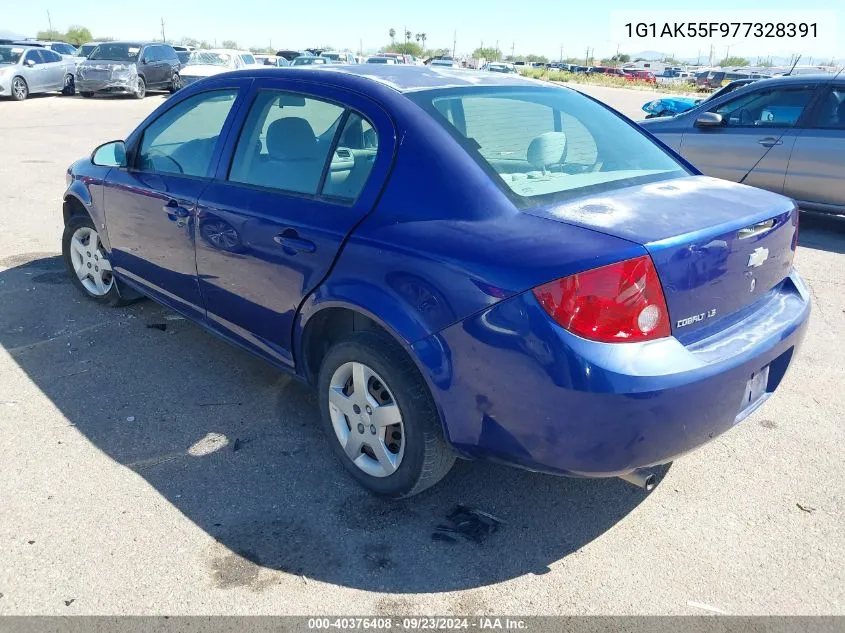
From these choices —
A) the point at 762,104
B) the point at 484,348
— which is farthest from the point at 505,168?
the point at 762,104

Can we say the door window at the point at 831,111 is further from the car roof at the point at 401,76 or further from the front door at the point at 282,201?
the front door at the point at 282,201

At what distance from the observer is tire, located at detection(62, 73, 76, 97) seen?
74.7 ft

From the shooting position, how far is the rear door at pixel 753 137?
7.56 metres

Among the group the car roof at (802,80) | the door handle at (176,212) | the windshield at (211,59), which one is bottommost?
the windshield at (211,59)

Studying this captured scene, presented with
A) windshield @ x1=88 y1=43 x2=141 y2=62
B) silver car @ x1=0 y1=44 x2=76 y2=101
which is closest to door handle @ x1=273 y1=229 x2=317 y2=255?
silver car @ x1=0 y1=44 x2=76 y2=101

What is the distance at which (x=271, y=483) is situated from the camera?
3119 millimetres

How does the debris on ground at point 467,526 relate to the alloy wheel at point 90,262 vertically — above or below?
below

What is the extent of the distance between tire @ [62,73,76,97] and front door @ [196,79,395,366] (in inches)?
898

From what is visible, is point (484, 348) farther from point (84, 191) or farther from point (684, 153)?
point (684, 153)

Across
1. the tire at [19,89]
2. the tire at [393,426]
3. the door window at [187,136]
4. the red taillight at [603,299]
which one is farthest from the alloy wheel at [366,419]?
the tire at [19,89]

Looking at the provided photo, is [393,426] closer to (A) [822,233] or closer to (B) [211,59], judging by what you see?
(A) [822,233]

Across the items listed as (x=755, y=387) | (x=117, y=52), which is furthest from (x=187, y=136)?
(x=117, y=52)

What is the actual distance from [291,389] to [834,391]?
3060 millimetres

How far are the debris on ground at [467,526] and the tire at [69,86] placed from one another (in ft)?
79.6
